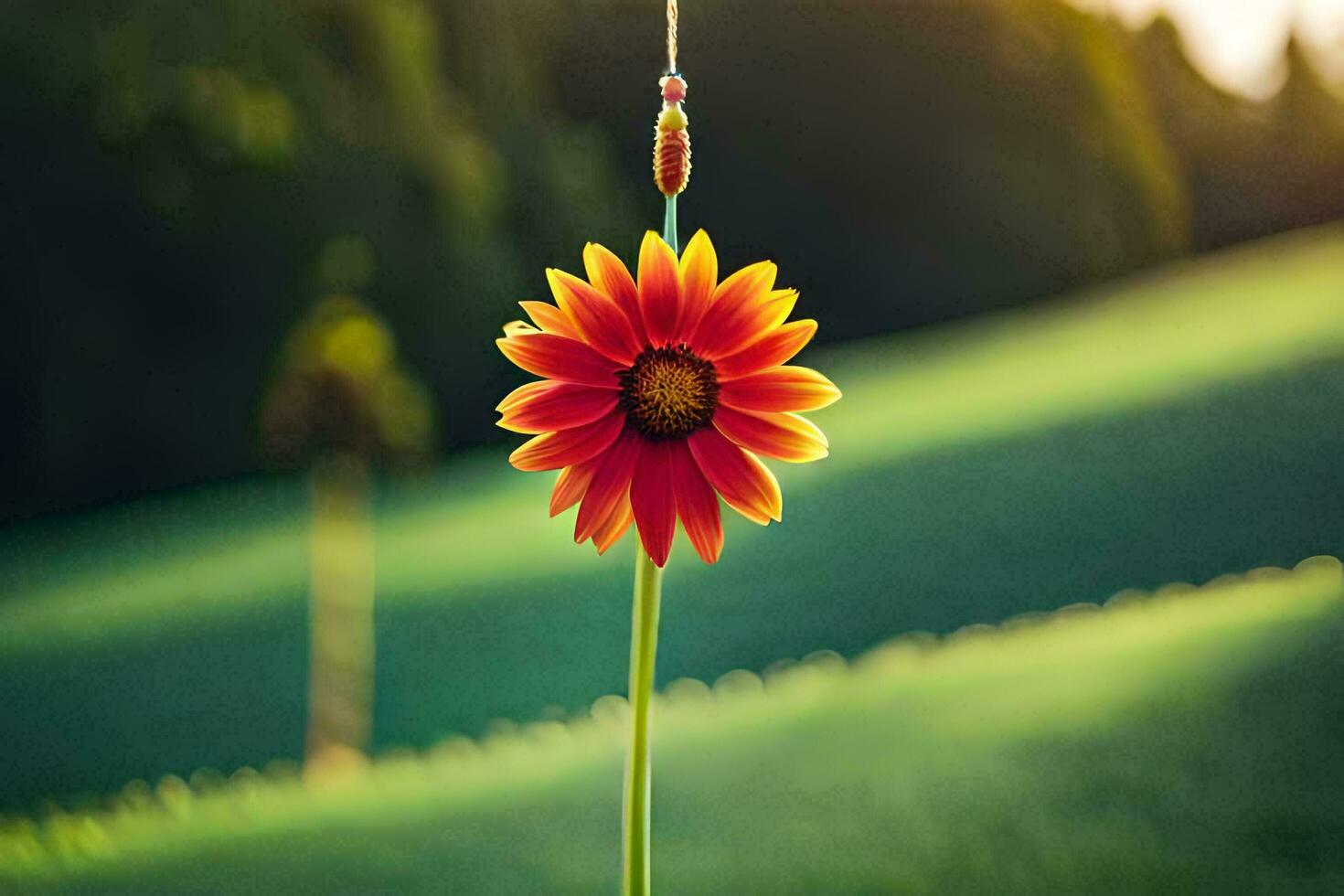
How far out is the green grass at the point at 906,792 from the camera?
0.81 meters

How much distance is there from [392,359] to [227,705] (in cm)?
46

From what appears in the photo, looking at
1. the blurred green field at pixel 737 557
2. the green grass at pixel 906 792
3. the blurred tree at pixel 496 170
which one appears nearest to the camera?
the green grass at pixel 906 792

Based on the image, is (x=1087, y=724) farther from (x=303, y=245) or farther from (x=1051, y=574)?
(x=303, y=245)

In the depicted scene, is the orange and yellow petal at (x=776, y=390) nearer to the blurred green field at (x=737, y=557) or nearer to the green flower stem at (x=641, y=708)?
the green flower stem at (x=641, y=708)

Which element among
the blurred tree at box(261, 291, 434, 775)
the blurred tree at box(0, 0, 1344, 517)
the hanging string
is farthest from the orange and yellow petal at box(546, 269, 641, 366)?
the blurred tree at box(0, 0, 1344, 517)

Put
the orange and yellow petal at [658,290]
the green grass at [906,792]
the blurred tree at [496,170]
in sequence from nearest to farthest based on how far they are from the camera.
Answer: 1. the orange and yellow petal at [658,290]
2. the green grass at [906,792]
3. the blurred tree at [496,170]

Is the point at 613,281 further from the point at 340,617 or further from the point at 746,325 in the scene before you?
the point at 340,617

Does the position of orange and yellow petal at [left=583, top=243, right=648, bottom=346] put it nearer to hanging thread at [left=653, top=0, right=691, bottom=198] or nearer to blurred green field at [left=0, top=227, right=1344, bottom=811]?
hanging thread at [left=653, top=0, right=691, bottom=198]

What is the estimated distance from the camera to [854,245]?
2045 millimetres

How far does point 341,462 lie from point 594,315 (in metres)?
0.82

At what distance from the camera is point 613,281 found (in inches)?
23.6

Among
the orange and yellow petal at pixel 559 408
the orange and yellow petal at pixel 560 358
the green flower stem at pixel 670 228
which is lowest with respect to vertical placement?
the orange and yellow petal at pixel 559 408

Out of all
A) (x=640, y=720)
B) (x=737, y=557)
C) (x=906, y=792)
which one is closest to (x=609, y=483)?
(x=640, y=720)

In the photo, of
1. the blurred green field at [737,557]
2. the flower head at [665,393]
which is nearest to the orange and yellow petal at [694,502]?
the flower head at [665,393]
